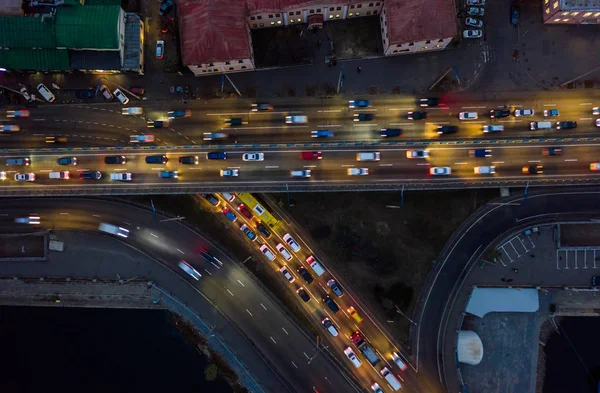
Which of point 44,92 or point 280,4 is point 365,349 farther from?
point 44,92

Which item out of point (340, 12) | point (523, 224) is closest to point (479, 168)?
point (523, 224)

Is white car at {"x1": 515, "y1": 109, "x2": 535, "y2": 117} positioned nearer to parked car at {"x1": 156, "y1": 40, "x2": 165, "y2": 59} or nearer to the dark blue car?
the dark blue car

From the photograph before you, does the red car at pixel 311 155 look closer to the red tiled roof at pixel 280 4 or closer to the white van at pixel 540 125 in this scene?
the red tiled roof at pixel 280 4

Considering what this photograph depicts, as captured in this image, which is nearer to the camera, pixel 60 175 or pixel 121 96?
pixel 60 175

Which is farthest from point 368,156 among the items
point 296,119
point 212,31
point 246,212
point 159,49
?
point 159,49

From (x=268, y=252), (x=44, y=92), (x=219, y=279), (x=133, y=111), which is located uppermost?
(x=44, y=92)

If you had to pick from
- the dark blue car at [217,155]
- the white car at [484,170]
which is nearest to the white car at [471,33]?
the white car at [484,170]
